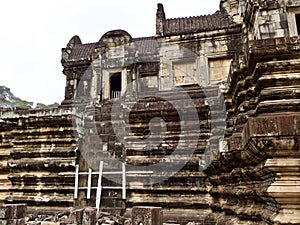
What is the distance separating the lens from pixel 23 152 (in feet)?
29.5

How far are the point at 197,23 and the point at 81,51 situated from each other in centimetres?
807

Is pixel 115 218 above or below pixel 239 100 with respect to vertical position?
below

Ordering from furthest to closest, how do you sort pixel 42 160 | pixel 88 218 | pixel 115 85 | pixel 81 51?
pixel 81 51 → pixel 115 85 → pixel 42 160 → pixel 88 218

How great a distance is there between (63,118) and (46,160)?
4.21ft

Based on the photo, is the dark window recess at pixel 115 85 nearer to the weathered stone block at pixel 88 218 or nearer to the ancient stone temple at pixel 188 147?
the ancient stone temple at pixel 188 147

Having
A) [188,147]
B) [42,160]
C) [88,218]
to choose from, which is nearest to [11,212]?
[88,218]

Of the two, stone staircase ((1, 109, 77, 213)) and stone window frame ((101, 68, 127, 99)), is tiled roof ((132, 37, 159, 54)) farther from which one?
stone staircase ((1, 109, 77, 213))

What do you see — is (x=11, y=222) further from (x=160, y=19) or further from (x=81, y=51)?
(x=81, y=51)

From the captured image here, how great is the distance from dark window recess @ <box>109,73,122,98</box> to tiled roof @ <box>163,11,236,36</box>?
3.79 meters

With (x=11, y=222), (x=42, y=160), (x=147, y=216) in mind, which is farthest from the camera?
(x=42, y=160)

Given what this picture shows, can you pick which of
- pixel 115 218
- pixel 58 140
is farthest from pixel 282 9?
pixel 58 140

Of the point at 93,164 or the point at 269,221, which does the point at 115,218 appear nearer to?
the point at 93,164

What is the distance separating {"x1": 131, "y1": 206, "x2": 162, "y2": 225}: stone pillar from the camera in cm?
424

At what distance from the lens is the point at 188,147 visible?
320 inches
